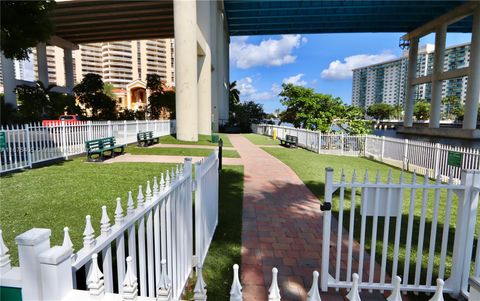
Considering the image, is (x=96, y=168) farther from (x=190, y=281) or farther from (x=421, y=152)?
(x=421, y=152)

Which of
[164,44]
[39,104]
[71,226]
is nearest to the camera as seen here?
[71,226]

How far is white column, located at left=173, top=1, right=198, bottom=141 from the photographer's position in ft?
60.0

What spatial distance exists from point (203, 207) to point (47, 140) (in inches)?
336

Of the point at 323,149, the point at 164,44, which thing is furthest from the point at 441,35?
the point at 164,44

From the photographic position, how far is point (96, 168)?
912cm

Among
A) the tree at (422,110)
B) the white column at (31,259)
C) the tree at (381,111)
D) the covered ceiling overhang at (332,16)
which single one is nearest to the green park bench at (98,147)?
the white column at (31,259)

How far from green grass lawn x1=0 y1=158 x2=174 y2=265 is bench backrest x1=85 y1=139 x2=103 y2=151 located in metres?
0.68

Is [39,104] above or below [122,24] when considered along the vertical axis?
below

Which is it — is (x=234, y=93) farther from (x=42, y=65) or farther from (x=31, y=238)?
(x=31, y=238)

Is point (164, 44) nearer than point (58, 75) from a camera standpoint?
No

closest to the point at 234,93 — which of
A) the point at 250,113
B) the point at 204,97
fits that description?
the point at 250,113

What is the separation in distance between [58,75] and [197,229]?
12694cm

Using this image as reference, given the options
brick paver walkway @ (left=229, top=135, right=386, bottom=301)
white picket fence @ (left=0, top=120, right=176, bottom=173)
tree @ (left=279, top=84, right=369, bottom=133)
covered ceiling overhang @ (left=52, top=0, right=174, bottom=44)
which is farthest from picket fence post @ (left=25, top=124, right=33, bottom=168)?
covered ceiling overhang @ (left=52, top=0, right=174, bottom=44)

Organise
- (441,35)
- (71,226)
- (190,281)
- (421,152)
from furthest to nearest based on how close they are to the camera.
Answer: (441,35) → (421,152) → (71,226) → (190,281)
